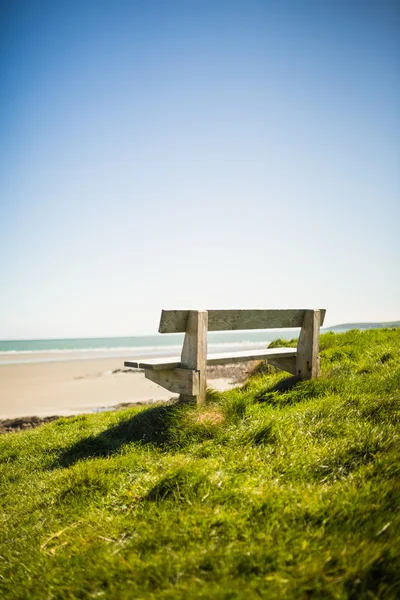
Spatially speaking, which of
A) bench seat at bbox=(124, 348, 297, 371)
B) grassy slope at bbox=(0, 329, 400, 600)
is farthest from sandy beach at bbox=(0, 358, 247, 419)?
grassy slope at bbox=(0, 329, 400, 600)

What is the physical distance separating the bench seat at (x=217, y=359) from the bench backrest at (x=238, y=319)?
1.47ft

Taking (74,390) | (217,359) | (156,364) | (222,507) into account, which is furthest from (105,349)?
(222,507)

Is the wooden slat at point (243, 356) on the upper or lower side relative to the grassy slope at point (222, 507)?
upper

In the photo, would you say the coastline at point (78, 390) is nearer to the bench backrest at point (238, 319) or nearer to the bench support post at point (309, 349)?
the bench support post at point (309, 349)

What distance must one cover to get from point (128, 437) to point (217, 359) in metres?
1.70

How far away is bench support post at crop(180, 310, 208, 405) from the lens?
5906 millimetres

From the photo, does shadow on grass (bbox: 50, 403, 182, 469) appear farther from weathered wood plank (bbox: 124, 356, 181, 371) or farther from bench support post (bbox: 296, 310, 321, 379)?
bench support post (bbox: 296, 310, 321, 379)

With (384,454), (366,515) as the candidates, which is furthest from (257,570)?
(384,454)

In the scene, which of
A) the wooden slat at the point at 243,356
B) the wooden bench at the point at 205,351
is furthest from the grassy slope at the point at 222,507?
the wooden slat at the point at 243,356

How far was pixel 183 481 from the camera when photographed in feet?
10.6

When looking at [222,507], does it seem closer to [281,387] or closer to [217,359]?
[217,359]

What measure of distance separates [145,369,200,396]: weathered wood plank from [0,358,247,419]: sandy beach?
6373mm

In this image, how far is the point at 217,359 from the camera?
6418 mm

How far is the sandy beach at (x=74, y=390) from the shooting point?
13.3 m
